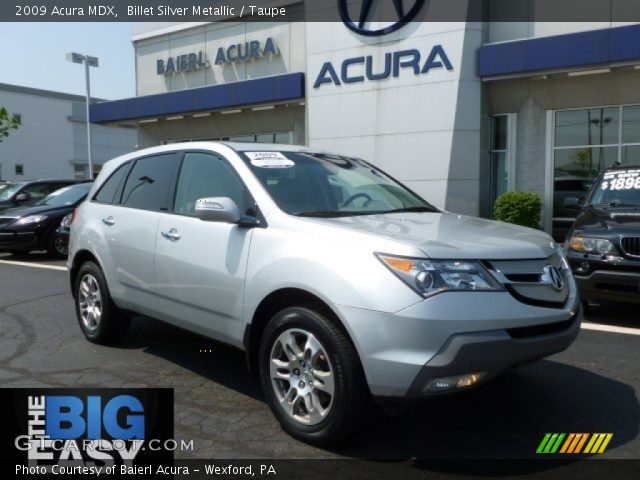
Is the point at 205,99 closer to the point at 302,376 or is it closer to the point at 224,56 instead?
the point at 224,56

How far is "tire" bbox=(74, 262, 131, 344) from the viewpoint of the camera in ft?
17.9

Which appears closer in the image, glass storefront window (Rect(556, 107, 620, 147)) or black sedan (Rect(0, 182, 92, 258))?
black sedan (Rect(0, 182, 92, 258))

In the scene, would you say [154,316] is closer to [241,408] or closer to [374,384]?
[241,408]

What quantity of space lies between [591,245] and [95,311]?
15.8 feet

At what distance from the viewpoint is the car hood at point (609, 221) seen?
21.1 ft

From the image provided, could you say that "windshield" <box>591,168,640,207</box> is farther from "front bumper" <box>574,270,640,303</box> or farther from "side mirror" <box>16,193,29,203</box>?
"side mirror" <box>16,193,29,203</box>

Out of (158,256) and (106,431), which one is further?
(158,256)

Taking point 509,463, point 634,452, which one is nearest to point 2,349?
point 509,463

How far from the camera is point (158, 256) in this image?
15.3 ft

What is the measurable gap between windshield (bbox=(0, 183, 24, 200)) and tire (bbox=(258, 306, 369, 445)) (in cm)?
1279

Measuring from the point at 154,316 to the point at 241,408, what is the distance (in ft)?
3.70

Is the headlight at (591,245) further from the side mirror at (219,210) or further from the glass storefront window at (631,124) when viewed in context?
the glass storefront window at (631,124)

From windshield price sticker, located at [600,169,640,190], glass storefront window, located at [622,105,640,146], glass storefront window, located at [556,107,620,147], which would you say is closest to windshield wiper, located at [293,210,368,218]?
windshield price sticker, located at [600,169,640,190]

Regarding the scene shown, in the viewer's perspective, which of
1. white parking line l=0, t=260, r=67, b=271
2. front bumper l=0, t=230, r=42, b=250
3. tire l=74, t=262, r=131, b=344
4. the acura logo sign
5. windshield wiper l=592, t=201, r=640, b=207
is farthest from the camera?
the acura logo sign
